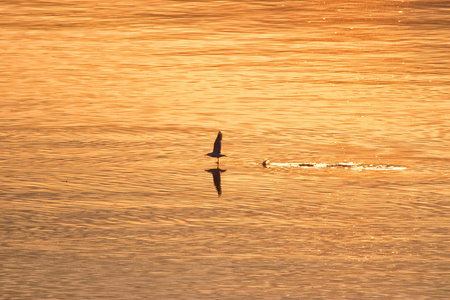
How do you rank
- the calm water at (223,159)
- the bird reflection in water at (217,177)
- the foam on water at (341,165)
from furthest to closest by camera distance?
the foam on water at (341,165) < the bird reflection in water at (217,177) < the calm water at (223,159)

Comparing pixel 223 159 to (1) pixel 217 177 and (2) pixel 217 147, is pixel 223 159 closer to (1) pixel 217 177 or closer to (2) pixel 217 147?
(2) pixel 217 147

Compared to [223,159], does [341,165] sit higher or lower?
lower

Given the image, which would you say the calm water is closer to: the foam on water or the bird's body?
the foam on water

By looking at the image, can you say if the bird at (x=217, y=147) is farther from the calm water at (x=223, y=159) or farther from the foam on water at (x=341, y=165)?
the foam on water at (x=341, y=165)

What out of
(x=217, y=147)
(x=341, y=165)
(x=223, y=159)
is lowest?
(x=341, y=165)

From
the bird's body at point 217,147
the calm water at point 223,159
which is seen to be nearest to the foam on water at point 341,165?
the calm water at point 223,159

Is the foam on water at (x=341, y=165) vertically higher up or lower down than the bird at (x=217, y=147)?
lower down

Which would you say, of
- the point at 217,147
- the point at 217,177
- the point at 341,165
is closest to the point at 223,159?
the point at 217,147

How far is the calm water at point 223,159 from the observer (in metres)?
12.4

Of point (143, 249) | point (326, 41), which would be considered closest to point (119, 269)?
point (143, 249)

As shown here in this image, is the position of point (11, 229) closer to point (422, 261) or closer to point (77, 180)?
point (77, 180)

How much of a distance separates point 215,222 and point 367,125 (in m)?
6.78

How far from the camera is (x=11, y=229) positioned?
13.9 meters

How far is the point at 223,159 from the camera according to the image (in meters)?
18.0
